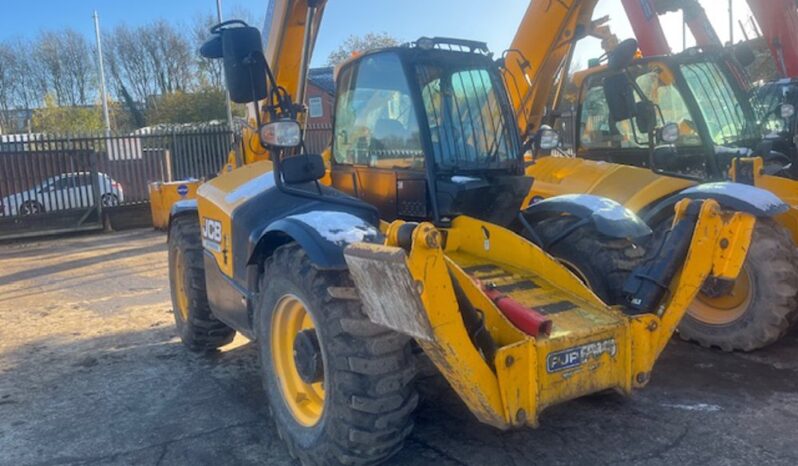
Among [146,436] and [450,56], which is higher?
[450,56]

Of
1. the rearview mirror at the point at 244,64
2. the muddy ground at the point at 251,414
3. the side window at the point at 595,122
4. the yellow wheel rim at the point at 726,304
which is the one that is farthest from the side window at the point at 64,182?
the yellow wheel rim at the point at 726,304

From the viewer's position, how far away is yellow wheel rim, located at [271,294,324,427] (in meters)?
3.81

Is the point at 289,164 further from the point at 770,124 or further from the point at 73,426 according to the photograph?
the point at 770,124

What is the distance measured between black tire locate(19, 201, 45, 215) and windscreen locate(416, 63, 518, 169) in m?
12.4

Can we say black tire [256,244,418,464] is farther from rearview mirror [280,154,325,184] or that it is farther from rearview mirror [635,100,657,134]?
rearview mirror [635,100,657,134]

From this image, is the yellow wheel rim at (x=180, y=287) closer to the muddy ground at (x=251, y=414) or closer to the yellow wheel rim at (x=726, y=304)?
the muddy ground at (x=251, y=414)

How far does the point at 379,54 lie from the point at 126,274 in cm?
691

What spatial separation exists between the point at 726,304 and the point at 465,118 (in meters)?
2.59

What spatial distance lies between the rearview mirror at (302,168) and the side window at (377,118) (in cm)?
41

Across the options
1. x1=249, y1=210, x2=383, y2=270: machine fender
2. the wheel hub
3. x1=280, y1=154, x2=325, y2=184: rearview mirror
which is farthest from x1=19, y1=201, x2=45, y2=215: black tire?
the wheel hub

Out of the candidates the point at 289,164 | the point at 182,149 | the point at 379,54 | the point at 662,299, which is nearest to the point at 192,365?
the point at 289,164

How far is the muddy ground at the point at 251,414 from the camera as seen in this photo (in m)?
3.73

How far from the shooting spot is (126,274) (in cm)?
1000

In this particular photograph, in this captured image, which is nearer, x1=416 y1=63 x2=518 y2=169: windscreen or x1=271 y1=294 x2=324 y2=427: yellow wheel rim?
x1=271 y1=294 x2=324 y2=427: yellow wheel rim
